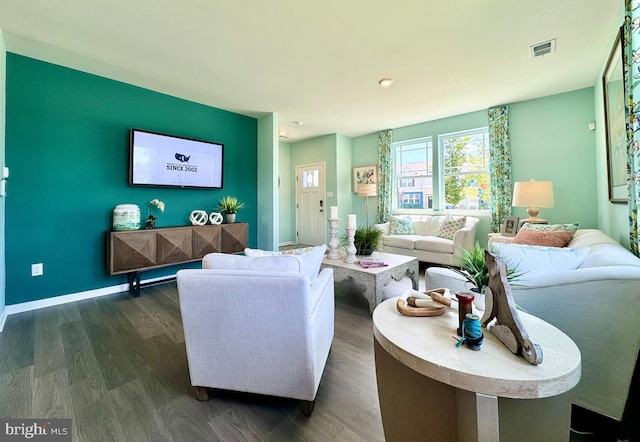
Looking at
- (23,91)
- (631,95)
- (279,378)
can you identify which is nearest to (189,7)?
(23,91)

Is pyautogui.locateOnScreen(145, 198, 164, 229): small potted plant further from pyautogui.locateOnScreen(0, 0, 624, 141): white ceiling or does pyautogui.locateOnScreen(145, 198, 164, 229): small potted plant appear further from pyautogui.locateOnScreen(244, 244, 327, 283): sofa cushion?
pyautogui.locateOnScreen(244, 244, 327, 283): sofa cushion

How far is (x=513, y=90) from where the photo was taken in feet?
11.0

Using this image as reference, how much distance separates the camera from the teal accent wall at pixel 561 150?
3328 mm

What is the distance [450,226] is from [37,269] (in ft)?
17.2

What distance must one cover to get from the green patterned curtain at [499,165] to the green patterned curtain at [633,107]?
2.52 meters

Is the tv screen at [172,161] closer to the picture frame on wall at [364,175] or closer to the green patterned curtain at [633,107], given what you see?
the picture frame on wall at [364,175]

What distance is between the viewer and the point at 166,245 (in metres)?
3.08

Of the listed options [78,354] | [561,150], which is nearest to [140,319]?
[78,354]

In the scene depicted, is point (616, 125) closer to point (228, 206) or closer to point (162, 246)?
point (228, 206)

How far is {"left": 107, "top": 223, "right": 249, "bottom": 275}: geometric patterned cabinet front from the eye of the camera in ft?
9.01

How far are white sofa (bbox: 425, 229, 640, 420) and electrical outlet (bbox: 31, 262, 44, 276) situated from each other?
415 centimetres

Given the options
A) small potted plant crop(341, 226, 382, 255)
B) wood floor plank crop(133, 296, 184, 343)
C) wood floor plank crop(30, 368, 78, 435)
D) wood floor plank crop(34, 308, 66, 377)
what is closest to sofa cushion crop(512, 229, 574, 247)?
small potted plant crop(341, 226, 382, 255)

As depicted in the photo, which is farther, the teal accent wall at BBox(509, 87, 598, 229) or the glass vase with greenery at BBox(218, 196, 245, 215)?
the glass vase with greenery at BBox(218, 196, 245, 215)

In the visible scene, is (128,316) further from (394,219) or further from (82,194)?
(394,219)
